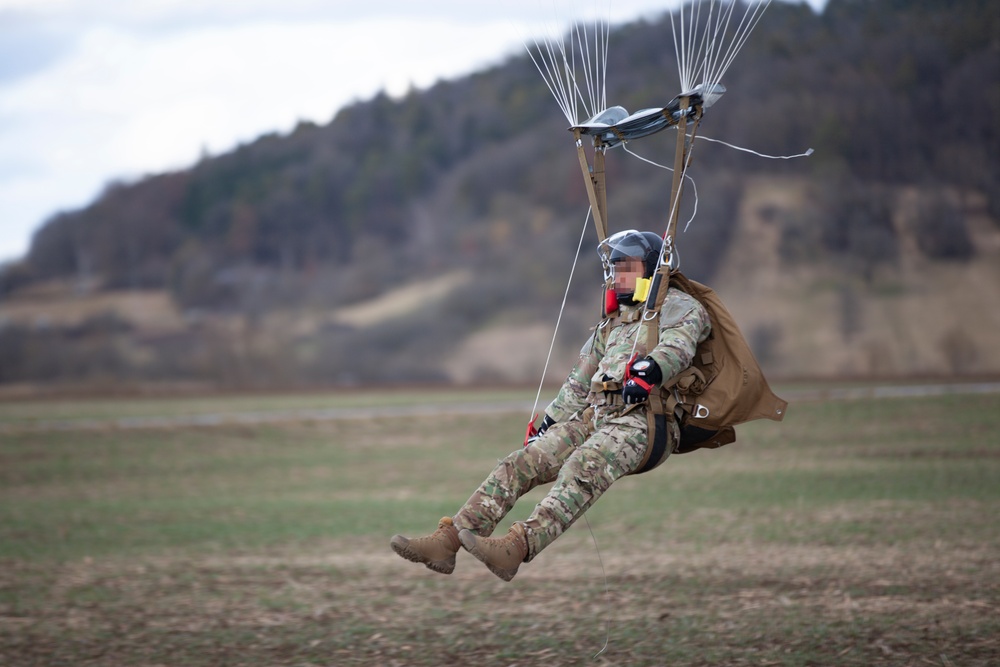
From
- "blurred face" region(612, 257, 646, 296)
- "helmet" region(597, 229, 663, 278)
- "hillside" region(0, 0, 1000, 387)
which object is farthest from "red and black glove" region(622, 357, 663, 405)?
"hillside" region(0, 0, 1000, 387)

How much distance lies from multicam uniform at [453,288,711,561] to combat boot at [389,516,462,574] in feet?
0.31

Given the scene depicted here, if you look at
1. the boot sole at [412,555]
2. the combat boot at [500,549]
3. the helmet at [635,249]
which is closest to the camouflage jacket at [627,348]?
the helmet at [635,249]

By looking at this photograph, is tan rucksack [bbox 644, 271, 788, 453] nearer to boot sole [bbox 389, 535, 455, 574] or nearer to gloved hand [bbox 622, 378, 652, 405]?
gloved hand [bbox 622, 378, 652, 405]

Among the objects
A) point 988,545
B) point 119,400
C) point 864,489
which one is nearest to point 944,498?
point 864,489

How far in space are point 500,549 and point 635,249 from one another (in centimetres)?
223

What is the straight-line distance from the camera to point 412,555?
557 cm

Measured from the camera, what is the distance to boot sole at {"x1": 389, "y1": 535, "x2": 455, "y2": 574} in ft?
17.9

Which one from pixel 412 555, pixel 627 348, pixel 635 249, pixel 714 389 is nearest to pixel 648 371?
pixel 627 348

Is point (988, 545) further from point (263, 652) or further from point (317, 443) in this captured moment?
point (317, 443)

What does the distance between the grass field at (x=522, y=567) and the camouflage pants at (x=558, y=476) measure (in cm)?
143

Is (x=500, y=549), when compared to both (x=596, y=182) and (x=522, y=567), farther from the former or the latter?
(x=522, y=567)

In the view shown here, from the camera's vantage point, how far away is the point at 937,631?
7184 mm

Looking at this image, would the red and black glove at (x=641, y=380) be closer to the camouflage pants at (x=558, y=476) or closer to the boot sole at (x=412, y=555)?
the camouflage pants at (x=558, y=476)

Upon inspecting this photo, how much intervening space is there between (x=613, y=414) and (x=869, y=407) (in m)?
23.1
